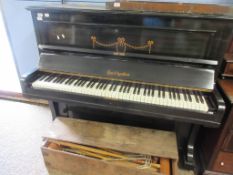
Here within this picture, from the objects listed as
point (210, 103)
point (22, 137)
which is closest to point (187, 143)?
point (210, 103)

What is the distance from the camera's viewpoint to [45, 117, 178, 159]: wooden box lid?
1.12 metres

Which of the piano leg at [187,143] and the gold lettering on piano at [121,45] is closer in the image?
the gold lettering on piano at [121,45]

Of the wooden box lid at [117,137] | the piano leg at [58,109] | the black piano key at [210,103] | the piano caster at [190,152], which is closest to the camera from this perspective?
the black piano key at [210,103]

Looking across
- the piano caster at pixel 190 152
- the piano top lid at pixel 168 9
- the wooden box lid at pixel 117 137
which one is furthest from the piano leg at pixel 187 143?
the piano top lid at pixel 168 9

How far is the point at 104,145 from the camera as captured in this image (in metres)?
1.15

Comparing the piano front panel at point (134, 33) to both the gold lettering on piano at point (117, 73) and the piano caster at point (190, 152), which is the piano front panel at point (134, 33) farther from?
the piano caster at point (190, 152)

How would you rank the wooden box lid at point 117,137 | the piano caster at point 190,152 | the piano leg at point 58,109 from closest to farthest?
the wooden box lid at point 117,137 → the piano caster at point 190,152 → the piano leg at point 58,109

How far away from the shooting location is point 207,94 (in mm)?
1107

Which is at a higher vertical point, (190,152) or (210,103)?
(210,103)

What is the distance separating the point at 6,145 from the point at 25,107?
60cm

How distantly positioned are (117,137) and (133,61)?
495mm

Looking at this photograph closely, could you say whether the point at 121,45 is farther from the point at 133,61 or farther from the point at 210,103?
the point at 210,103

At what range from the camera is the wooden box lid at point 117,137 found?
3.69ft

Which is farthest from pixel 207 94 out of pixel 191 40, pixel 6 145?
pixel 6 145
